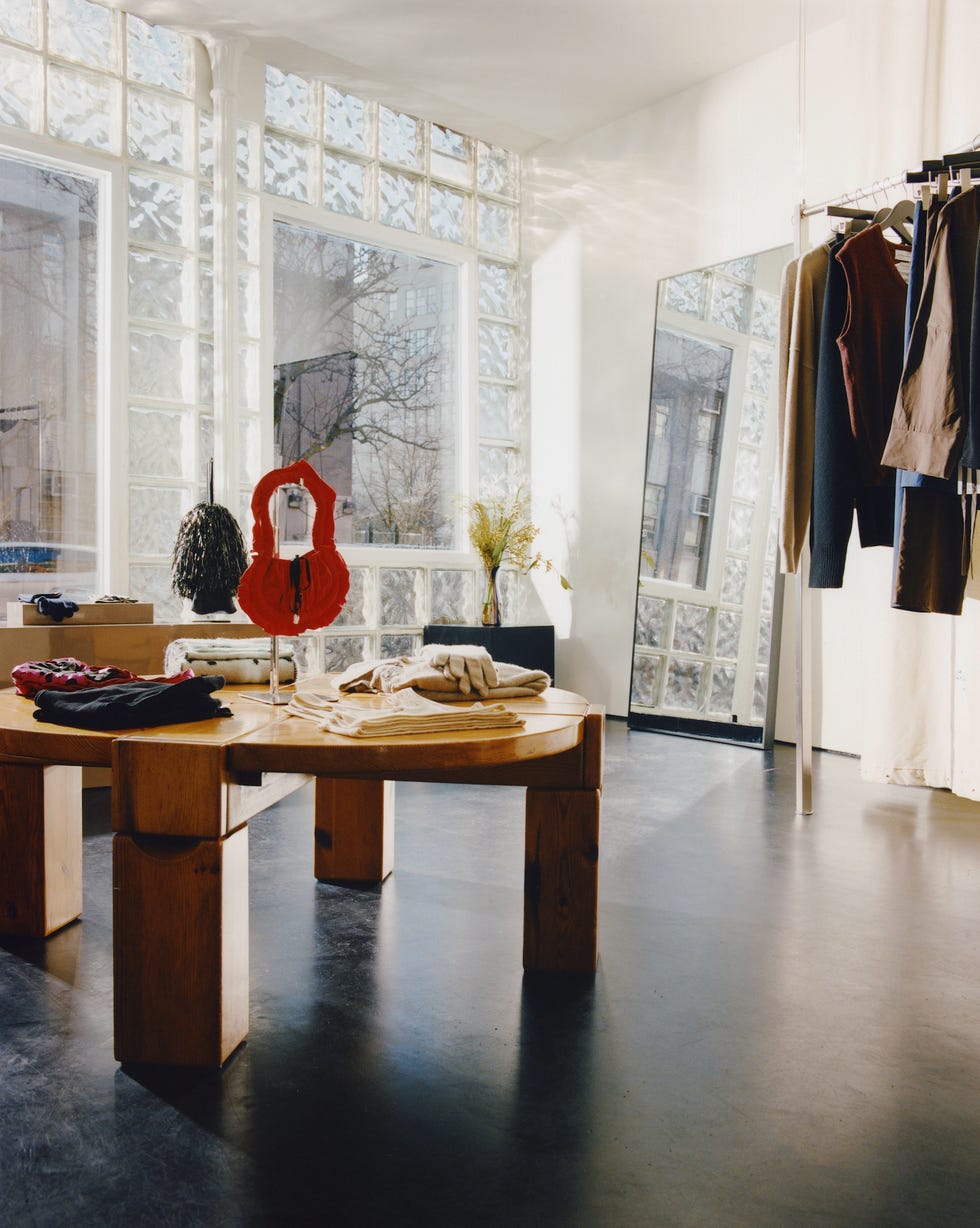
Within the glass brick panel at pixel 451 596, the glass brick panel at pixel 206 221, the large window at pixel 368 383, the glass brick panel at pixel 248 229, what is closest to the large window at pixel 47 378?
the glass brick panel at pixel 206 221

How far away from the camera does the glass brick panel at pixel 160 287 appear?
4715mm

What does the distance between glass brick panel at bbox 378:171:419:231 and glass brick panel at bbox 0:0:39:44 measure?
1.89 m

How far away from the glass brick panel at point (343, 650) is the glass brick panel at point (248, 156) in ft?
7.75

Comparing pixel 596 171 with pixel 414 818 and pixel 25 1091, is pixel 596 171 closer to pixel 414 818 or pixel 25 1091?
pixel 414 818

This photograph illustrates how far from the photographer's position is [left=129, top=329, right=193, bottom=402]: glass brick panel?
187 inches

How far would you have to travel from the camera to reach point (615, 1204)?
4.36 ft

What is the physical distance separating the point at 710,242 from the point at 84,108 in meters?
3.09

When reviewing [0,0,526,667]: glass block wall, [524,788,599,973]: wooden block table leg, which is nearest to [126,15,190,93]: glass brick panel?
[0,0,526,667]: glass block wall

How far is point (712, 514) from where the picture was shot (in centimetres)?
512

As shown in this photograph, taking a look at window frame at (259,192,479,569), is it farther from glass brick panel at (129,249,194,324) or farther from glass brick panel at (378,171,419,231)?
glass brick panel at (129,249,194,324)

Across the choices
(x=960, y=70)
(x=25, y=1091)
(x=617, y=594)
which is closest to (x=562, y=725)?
(x=25, y=1091)

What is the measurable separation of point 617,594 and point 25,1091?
456 cm

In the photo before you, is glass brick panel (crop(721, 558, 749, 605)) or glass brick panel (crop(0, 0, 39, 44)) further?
glass brick panel (crop(721, 558, 749, 605))

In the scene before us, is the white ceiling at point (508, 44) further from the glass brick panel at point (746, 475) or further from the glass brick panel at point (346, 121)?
the glass brick panel at point (746, 475)
